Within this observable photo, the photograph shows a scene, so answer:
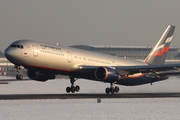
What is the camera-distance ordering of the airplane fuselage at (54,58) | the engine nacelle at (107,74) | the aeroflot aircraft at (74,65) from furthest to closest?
the engine nacelle at (107,74) → the aeroflot aircraft at (74,65) → the airplane fuselage at (54,58)

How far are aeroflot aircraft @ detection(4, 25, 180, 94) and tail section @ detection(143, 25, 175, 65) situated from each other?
13.5 feet

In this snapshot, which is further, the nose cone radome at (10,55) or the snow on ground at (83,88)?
the snow on ground at (83,88)

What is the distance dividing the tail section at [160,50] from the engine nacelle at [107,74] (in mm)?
12362

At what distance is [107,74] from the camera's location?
132 feet

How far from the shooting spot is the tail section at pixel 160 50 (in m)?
52.6
